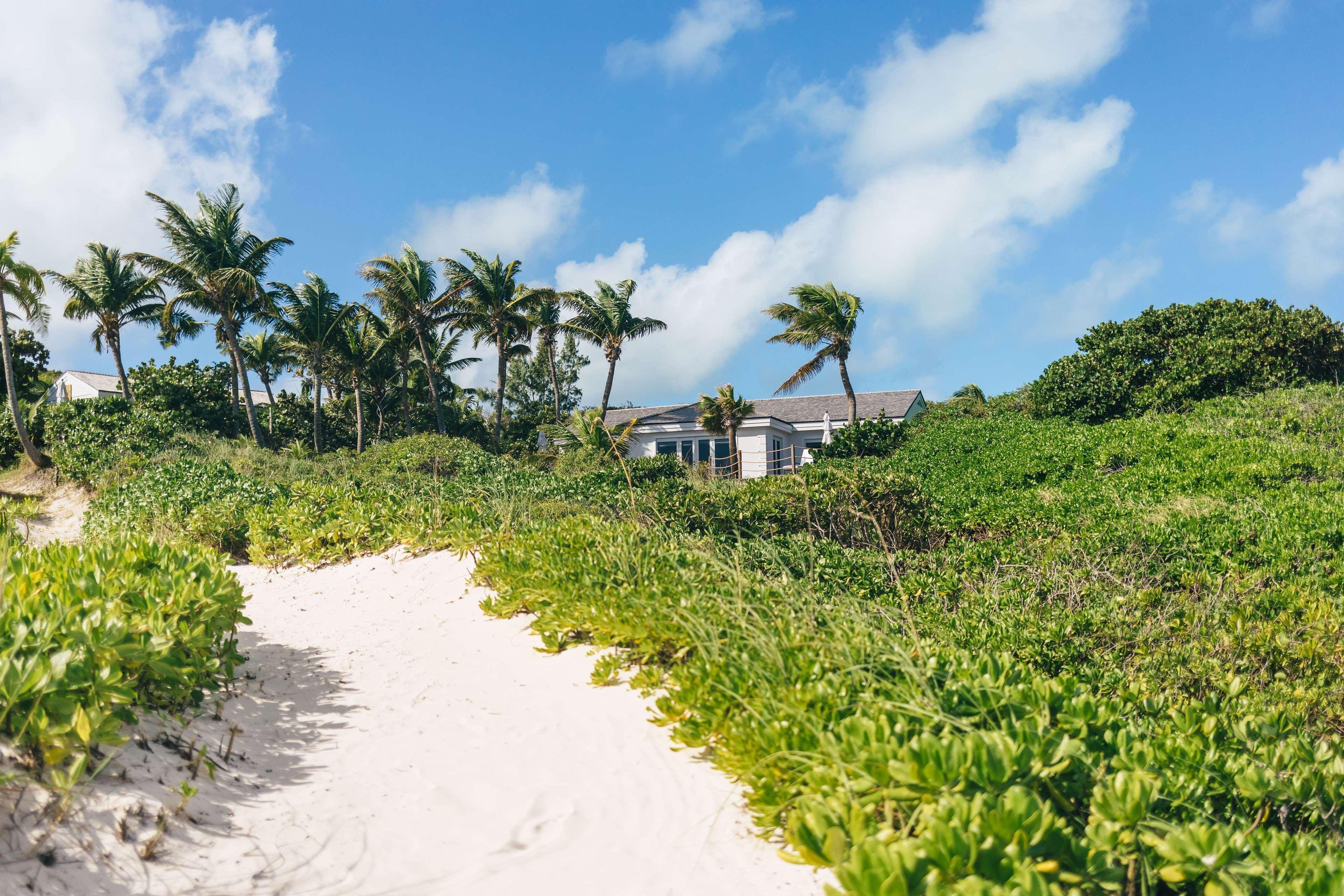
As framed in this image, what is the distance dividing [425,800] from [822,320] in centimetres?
2686

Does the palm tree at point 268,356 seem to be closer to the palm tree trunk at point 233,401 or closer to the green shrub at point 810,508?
the palm tree trunk at point 233,401

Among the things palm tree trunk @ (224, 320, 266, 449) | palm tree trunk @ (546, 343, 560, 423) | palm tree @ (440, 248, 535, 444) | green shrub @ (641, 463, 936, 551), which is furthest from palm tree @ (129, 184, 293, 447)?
green shrub @ (641, 463, 936, 551)

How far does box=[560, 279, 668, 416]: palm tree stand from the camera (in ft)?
115

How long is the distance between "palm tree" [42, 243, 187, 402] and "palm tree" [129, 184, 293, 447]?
981mm

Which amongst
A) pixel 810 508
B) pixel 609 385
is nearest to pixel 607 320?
pixel 609 385

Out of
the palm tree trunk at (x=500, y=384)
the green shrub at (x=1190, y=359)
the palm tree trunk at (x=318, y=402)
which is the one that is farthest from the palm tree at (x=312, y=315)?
the green shrub at (x=1190, y=359)

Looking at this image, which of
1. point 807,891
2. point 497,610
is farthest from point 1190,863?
point 497,610

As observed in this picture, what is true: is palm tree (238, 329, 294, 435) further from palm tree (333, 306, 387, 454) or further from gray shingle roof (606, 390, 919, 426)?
gray shingle roof (606, 390, 919, 426)

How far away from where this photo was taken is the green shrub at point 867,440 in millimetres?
18391

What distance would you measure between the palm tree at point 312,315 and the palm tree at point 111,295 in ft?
12.4

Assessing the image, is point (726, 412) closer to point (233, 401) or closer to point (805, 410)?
point (805, 410)

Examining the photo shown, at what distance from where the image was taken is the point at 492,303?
104 feet

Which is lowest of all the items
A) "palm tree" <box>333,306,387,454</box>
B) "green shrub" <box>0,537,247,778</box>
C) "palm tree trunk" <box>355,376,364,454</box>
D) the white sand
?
the white sand

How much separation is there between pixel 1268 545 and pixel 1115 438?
266 inches
